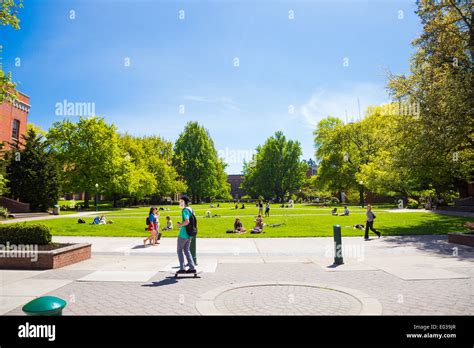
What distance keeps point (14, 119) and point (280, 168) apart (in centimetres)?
5585

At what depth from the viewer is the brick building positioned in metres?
35.0

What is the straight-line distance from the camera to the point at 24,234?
970cm

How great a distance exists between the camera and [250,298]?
5.85 meters

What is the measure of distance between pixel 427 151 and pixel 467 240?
23.3ft

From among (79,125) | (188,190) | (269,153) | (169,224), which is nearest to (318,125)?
(269,153)

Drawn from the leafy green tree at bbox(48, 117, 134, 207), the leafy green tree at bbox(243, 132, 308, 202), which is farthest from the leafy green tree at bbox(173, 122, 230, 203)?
the leafy green tree at bbox(48, 117, 134, 207)

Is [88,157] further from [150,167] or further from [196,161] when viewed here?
[196,161]

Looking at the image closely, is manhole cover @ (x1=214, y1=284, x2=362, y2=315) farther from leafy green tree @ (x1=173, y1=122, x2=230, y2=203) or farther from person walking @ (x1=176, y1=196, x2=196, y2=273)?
leafy green tree @ (x1=173, y1=122, x2=230, y2=203)

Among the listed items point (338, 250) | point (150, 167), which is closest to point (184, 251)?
point (338, 250)

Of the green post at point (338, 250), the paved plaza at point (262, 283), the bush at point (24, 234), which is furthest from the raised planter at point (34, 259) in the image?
the green post at point (338, 250)

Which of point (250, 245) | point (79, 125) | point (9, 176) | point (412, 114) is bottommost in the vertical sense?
point (250, 245)
